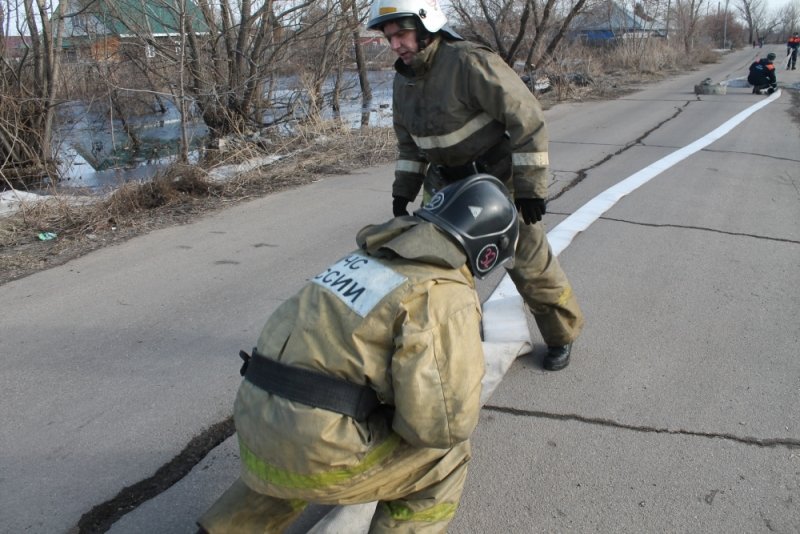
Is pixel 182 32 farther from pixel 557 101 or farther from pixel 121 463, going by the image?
pixel 557 101

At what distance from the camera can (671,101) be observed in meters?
16.9

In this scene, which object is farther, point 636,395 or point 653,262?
point 653,262

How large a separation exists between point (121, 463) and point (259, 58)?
957 centimetres

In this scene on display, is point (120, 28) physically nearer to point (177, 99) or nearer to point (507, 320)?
point (177, 99)

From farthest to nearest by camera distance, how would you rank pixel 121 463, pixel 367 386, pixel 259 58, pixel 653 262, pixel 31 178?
pixel 259 58 < pixel 31 178 < pixel 653 262 < pixel 121 463 < pixel 367 386

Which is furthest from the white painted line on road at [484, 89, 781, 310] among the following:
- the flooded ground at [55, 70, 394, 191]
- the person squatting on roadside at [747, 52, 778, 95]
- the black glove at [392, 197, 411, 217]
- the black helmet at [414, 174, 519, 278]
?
the person squatting on roadside at [747, 52, 778, 95]

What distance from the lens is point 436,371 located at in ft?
5.73

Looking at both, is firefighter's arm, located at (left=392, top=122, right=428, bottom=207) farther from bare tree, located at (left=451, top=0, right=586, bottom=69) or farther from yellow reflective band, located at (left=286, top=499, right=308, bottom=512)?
bare tree, located at (left=451, top=0, right=586, bottom=69)

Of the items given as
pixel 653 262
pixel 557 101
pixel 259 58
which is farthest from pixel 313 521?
pixel 557 101

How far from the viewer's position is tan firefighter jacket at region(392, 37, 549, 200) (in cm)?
303

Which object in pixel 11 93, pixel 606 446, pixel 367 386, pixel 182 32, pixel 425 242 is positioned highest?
pixel 182 32

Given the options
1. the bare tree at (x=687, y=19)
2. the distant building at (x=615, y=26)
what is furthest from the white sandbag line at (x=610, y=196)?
the bare tree at (x=687, y=19)

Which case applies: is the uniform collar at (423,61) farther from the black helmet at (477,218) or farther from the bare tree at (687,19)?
the bare tree at (687,19)

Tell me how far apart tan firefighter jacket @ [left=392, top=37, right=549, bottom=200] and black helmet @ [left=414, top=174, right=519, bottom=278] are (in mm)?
A: 1055
